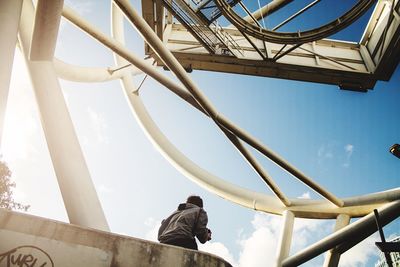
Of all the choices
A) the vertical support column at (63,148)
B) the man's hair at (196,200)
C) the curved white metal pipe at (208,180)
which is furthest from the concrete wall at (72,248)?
the curved white metal pipe at (208,180)

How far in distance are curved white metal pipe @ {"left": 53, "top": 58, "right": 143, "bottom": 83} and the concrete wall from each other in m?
6.68

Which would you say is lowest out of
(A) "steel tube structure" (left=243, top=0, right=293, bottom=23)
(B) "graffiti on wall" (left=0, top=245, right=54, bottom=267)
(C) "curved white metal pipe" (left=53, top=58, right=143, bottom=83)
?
(B) "graffiti on wall" (left=0, top=245, right=54, bottom=267)

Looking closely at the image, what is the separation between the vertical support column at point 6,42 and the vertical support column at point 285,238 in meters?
9.21

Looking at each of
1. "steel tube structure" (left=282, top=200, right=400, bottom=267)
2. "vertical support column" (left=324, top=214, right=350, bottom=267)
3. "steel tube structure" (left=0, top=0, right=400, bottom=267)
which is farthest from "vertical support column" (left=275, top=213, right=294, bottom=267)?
"vertical support column" (left=324, top=214, right=350, bottom=267)

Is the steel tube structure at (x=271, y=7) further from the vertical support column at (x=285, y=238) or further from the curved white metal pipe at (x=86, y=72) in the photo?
the vertical support column at (x=285, y=238)

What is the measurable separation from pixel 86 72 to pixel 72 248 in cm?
772

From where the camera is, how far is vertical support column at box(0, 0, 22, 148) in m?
3.84

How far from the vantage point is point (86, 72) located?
10.0 m

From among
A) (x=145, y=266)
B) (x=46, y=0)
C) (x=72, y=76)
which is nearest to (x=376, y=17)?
(x=72, y=76)

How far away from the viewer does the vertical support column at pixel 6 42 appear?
3845mm

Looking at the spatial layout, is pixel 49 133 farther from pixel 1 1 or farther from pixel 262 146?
pixel 262 146

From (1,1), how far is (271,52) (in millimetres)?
9838

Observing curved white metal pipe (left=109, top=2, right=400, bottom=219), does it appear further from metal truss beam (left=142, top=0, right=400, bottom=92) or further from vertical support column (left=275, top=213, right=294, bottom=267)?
metal truss beam (left=142, top=0, right=400, bottom=92)

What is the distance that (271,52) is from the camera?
40.0 feet
